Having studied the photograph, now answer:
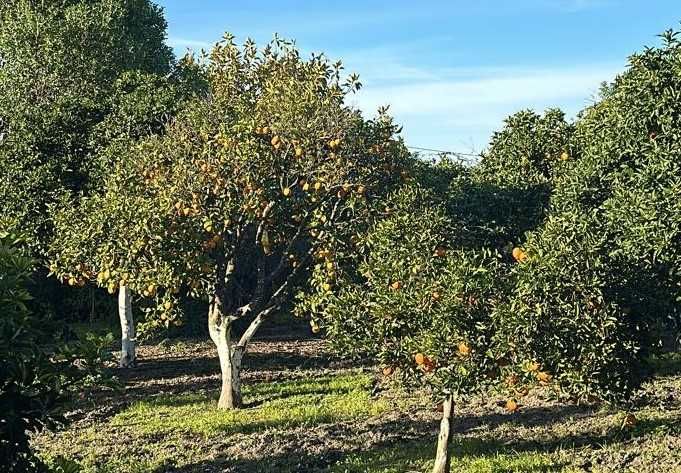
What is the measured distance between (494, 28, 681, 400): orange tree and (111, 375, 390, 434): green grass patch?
5840 mm

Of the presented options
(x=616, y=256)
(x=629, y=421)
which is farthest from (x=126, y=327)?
(x=616, y=256)

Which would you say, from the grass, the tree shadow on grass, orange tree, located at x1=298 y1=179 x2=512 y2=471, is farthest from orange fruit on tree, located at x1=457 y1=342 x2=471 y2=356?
the grass

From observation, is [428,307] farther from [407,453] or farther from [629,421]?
[629,421]

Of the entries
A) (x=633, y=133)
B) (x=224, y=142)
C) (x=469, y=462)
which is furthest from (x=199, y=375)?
(x=633, y=133)

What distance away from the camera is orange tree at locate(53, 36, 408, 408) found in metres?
12.7

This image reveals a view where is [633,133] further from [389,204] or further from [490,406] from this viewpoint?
[490,406]

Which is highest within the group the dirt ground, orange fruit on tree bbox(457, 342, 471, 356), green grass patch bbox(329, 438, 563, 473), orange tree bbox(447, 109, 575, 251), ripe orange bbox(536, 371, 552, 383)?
orange tree bbox(447, 109, 575, 251)

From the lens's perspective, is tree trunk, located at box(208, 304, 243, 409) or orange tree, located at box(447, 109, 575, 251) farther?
tree trunk, located at box(208, 304, 243, 409)

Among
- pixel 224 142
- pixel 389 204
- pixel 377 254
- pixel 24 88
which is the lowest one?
pixel 377 254

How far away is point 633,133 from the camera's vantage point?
9609 mm

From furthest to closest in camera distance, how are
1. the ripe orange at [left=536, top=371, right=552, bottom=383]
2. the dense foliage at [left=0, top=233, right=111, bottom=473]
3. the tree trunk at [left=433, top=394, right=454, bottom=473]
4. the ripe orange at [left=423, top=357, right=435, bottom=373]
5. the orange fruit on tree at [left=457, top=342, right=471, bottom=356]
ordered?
the tree trunk at [left=433, top=394, right=454, bottom=473], the ripe orange at [left=423, top=357, right=435, bottom=373], the orange fruit on tree at [left=457, top=342, right=471, bottom=356], the ripe orange at [left=536, top=371, right=552, bottom=383], the dense foliage at [left=0, top=233, right=111, bottom=473]

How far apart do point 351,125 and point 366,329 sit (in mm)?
4289

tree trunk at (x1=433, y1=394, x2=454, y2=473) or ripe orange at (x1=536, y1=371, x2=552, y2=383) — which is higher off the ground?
ripe orange at (x1=536, y1=371, x2=552, y2=383)

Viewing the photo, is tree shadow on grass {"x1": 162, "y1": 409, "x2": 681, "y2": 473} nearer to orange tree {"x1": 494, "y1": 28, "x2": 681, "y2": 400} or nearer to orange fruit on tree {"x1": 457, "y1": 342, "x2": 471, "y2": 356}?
orange tree {"x1": 494, "y1": 28, "x2": 681, "y2": 400}
